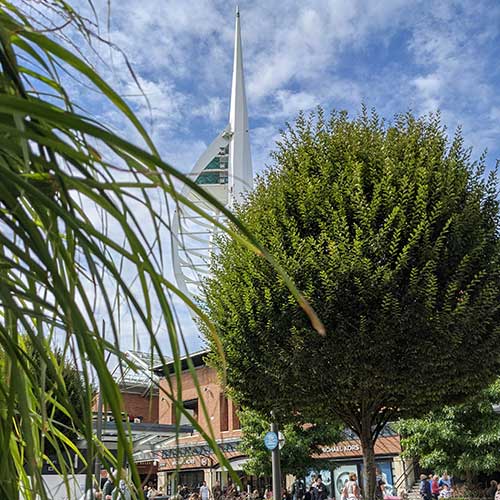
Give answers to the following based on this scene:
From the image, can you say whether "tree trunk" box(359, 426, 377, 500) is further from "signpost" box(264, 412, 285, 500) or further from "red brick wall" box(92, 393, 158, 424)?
"red brick wall" box(92, 393, 158, 424)

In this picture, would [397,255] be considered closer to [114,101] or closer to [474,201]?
[474,201]

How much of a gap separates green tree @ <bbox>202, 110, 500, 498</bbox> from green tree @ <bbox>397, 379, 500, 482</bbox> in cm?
914

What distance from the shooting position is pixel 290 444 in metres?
23.5

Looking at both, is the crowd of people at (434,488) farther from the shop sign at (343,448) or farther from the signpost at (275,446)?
A: the signpost at (275,446)

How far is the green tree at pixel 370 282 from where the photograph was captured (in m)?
9.19

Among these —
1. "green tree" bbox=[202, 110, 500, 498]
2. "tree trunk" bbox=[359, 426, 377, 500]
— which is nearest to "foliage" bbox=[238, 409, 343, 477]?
"tree trunk" bbox=[359, 426, 377, 500]

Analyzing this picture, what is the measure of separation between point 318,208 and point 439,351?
2862 mm

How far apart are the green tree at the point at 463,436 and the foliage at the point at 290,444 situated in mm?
4271

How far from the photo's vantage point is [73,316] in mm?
721

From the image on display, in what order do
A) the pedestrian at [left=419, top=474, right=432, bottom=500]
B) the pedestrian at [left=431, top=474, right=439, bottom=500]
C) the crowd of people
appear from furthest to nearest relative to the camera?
the pedestrian at [left=431, top=474, right=439, bottom=500] → the pedestrian at [left=419, top=474, right=432, bottom=500] → the crowd of people

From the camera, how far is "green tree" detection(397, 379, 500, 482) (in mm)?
18719

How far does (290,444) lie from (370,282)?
16038 mm

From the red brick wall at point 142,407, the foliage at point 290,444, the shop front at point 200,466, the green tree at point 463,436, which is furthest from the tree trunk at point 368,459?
the shop front at point 200,466

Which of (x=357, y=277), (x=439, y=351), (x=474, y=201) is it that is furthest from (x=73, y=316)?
(x=474, y=201)
